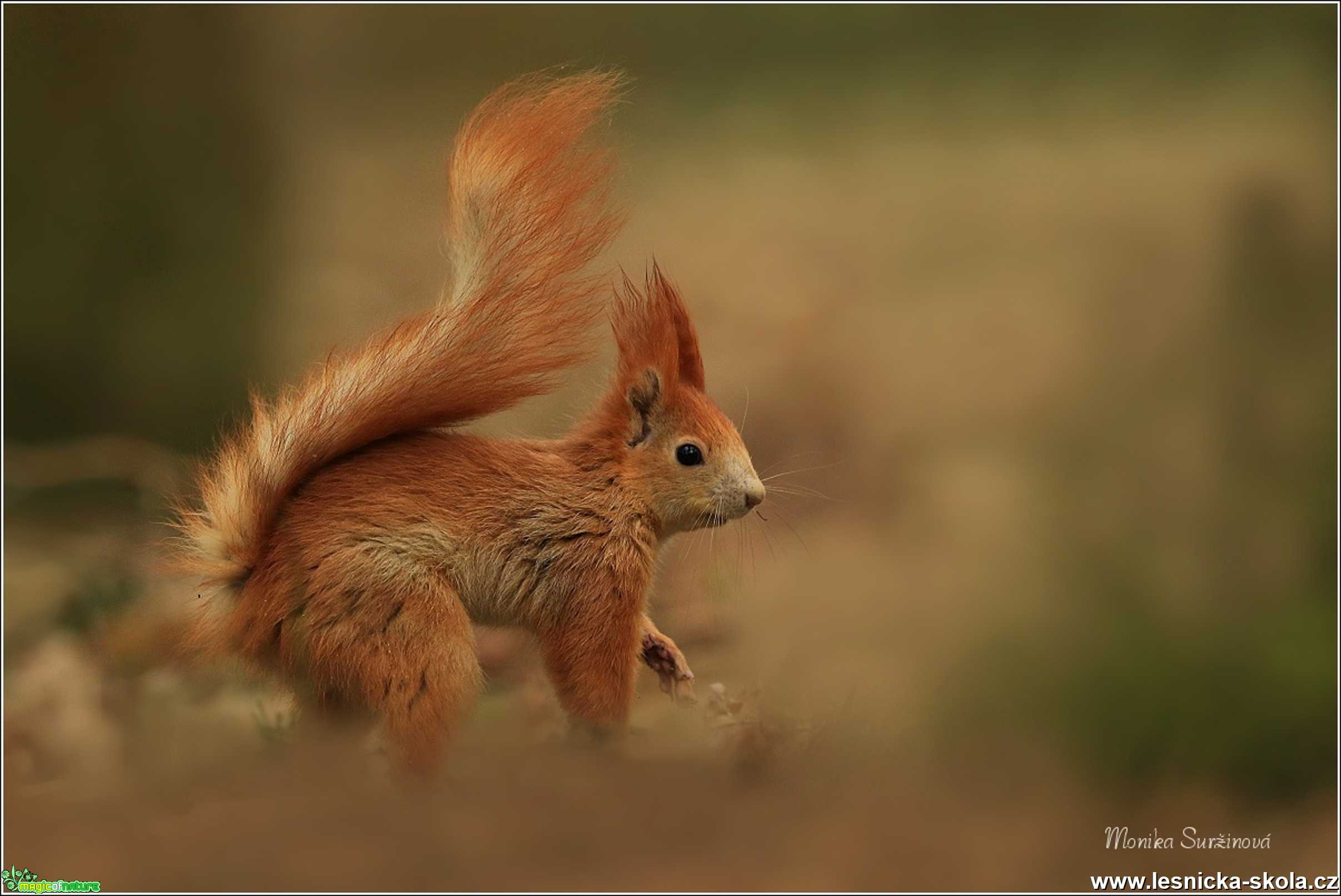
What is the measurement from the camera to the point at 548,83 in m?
1.34

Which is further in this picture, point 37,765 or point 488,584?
point 37,765

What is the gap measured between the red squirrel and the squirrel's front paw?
6 centimetres

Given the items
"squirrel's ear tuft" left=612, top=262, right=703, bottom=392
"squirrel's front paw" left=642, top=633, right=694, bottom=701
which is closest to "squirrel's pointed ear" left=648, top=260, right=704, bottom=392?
"squirrel's ear tuft" left=612, top=262, right=703, bottom=392

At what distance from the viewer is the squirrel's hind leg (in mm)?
1178

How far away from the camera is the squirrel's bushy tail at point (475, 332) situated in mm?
1266

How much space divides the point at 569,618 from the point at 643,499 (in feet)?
0.55

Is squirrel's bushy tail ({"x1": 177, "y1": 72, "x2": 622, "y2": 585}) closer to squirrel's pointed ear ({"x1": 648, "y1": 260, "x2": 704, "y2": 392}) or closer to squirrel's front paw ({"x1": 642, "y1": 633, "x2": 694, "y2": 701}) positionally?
squirrel's pointed ear ({"x1": 648, "y1": 260, "x2": 704, "y2": 392})

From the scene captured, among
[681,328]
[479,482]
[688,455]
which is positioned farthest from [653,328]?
[479,482]

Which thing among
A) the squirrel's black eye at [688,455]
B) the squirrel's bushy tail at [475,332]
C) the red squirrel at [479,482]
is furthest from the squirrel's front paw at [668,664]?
the squirrel's bushy tail at [475,332]

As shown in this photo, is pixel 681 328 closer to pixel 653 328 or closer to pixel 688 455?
pixel 653 328

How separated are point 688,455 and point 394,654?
1.33ft

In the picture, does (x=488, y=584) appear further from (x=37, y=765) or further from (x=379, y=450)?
(x=37, y=765)

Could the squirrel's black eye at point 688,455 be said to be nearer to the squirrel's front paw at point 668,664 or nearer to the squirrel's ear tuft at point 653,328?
the squirrel's ear tuft at point 653,328

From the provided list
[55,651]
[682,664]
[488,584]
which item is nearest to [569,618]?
[488,584]
